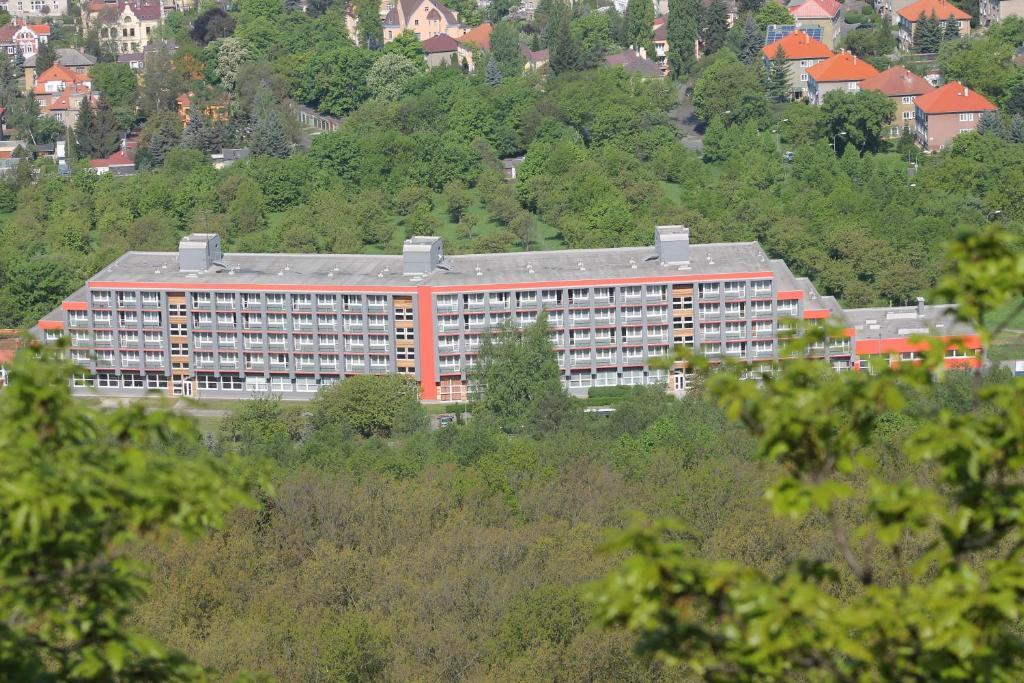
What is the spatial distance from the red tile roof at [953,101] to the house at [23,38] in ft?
185

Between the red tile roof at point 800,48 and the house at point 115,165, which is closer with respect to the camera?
the house at point 115,165

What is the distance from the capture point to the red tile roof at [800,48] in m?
112

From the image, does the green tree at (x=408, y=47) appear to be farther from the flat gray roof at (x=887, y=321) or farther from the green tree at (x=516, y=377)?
the green tree at (x=516, y=377)

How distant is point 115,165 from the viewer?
101 meters

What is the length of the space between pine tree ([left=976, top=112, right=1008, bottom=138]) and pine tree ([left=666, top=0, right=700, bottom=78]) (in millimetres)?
23610

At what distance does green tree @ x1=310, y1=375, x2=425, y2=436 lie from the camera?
62.3 meters

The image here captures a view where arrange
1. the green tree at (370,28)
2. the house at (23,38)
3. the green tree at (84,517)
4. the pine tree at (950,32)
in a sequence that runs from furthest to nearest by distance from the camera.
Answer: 1. the house at (23,38)
2. the green tree at (370,28)
3. the pine tree at (950,32)
4. the green tree at (84,517)

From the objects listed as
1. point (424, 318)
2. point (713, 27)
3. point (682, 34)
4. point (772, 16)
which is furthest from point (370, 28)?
point (424, 318)

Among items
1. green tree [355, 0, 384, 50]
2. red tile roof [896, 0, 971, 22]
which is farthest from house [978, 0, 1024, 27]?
green tree [355, 0, 384, 50]

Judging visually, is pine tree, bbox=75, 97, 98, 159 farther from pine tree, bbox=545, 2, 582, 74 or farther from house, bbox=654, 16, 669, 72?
house, bbox=654, 16, 669, 72

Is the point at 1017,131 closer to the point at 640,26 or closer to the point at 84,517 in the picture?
the point at 640,26

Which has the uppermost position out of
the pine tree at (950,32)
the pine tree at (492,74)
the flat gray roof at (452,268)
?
the pine tree at (950,32)

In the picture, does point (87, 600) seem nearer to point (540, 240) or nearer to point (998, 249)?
point (998, 249)

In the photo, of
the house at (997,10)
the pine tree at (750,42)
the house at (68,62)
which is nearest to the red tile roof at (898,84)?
the pine tree at (750,42)
